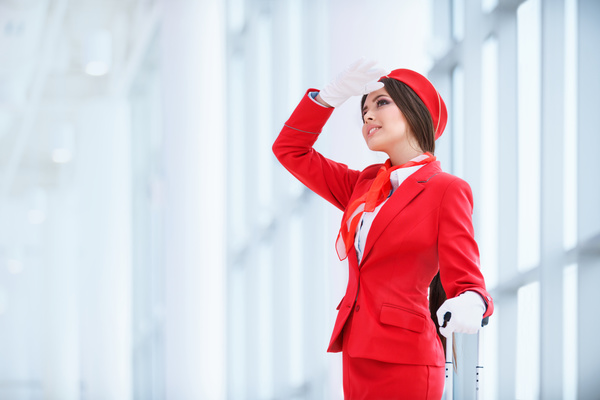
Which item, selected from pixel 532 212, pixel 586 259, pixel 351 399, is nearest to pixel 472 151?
pixel 532 212

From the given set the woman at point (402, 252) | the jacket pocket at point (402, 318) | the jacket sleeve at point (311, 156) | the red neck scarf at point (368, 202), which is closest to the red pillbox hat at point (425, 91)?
the woman at point (402, 252)

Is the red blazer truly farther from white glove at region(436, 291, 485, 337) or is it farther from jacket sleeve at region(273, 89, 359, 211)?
jacket sleeve at region(273, 89, 359, 211)

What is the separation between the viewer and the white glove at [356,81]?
5.23 ft

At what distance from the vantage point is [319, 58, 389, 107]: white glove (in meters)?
1.59

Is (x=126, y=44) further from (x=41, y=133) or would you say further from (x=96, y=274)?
(x=96, y=274)

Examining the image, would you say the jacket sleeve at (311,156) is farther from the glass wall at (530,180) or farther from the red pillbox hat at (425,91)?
the glass wall at (530,180)

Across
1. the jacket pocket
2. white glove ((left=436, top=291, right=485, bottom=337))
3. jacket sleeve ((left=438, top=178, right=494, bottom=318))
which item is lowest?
the jacket pocket

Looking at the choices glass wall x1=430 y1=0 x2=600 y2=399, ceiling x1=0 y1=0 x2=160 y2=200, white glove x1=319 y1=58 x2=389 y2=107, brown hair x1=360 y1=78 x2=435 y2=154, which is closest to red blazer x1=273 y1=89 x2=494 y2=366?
brown hair x1=360 y1=78 x2=435 y2=154

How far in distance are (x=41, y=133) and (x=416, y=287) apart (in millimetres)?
2706

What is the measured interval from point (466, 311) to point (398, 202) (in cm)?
33

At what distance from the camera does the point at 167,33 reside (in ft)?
10.7

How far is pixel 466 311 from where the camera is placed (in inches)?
50.2

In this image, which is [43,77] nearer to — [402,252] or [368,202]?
[368,202]

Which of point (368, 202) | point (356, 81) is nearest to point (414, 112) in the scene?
point (356, 81)
